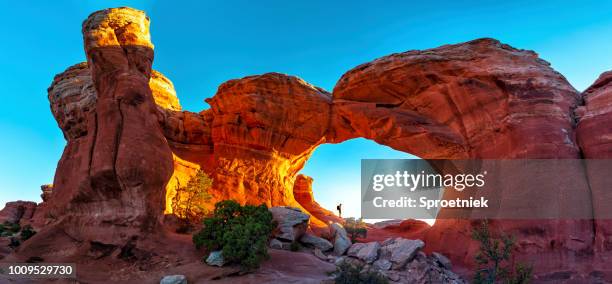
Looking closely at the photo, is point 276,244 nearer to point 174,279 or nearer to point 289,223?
point 289,223

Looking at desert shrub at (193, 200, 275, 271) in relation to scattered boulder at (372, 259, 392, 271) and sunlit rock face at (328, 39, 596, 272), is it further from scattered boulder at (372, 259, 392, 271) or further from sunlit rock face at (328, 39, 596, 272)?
sunlit rock face at (328, 39, 596, 272)

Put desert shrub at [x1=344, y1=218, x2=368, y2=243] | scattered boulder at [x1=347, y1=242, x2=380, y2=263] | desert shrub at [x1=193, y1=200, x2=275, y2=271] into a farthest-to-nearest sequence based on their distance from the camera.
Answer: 1. desert shrub at [x1=344, y1=218, x2=368, y2=243]
2. scattered boulder at [x1=347, y1=242, x2=380, y2=263]
3. desert shrub at [x1=193, y1=200, x2=275, y2=271]

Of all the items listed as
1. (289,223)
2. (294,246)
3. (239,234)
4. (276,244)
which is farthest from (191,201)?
(239,234)

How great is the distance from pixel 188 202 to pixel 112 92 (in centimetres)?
833

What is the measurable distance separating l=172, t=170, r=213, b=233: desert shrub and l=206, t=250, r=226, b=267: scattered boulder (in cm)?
660

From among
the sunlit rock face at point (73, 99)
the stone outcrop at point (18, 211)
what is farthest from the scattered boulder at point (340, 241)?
the stone outcrop at point (18, 211)

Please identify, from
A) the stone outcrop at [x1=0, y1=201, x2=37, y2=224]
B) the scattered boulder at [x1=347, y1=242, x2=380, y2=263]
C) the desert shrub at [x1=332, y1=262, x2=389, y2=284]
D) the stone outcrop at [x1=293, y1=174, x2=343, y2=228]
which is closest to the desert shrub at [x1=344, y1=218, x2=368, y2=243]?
the scattered boulder at [x1=347, y1=242, x2=380, y2=263]

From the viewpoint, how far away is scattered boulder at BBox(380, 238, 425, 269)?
59.0ft

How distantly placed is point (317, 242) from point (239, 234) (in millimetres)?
6752

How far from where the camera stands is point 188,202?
23.7 metres

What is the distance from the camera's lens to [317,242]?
69.7ft

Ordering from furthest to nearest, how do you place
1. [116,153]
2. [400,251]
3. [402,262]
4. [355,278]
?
[400,251]
[402,262]
[116,153]
[355,278]

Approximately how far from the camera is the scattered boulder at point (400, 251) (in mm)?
17984

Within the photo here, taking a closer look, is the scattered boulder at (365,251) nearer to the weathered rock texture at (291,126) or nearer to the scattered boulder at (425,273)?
the scattered boulder at (425,273)
